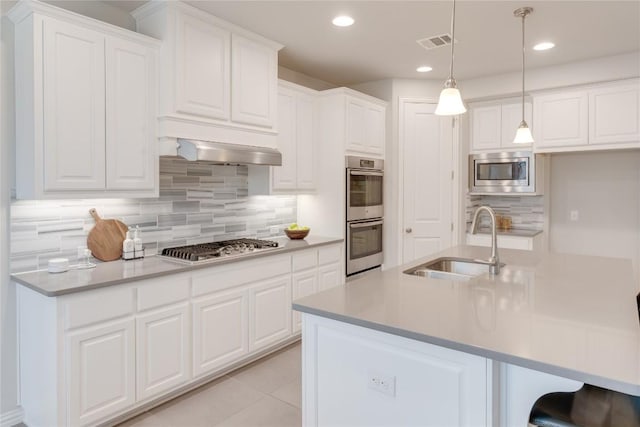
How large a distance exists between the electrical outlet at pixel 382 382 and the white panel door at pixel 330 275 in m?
2.10

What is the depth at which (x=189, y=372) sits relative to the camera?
2.65m

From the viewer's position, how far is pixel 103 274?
2.34m

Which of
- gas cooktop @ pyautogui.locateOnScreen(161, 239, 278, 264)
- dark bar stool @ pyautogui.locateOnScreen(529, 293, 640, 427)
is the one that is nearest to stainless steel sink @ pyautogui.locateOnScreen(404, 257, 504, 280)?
dark bar stool @ pyautogui.locateOnScreen(529, 293, 640, 427)

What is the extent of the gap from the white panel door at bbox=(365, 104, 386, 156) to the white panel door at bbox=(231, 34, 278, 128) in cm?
119

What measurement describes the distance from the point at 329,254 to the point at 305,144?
3.53ft

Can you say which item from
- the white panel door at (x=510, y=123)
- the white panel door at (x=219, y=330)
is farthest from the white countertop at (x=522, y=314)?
the white panel door at (x=510, y=123)

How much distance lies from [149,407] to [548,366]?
7.49ft

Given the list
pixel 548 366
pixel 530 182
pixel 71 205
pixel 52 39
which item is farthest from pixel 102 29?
pixel 530 182

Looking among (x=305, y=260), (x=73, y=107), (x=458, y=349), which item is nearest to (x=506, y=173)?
(x=305, y=260)

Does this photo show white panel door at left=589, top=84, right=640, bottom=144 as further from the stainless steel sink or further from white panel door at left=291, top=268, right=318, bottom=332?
white panel door at left=291, top=268, right=318, bottom=332

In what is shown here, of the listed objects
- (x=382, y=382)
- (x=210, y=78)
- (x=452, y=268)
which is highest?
(x=210, y=78)

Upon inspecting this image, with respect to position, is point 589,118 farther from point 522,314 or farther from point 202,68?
point 202,68

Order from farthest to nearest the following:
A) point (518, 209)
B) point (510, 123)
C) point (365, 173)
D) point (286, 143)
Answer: point (518, 209) → point (510, 123) → point (365, 173) → point (286, 143)

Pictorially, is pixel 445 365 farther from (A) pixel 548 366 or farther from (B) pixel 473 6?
(B) pixel 473 6
